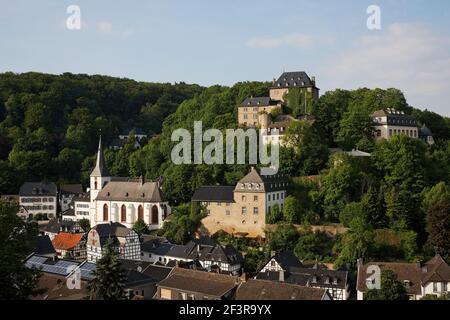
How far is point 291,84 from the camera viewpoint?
6588 centimetres

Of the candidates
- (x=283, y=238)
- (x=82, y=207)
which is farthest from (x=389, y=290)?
(x=82, y=207)

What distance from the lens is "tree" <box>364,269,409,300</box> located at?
102 feet

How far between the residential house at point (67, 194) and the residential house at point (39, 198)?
808 millimetres

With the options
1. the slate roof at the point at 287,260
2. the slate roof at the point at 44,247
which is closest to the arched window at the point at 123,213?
the slate roof at the point at 44,247

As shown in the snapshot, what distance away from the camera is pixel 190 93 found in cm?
11588

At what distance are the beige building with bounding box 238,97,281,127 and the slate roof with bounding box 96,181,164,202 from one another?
12341 millimetres

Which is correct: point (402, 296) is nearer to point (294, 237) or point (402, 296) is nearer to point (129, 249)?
point (294, 237)

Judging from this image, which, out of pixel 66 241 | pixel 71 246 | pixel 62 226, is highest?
pixel 62 226

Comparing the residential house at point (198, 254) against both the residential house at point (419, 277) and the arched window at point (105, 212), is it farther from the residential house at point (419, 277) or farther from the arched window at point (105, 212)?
the arched window at point (105, 212)

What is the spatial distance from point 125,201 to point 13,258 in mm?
37999

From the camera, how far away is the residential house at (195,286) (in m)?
32.2

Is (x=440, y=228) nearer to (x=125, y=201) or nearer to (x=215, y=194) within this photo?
(x=215, y=194)

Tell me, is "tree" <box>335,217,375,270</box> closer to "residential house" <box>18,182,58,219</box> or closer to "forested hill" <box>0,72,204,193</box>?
"residential house" <box>18,182,58,219</box>

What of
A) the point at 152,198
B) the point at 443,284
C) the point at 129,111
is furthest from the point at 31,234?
the point at 129,111
